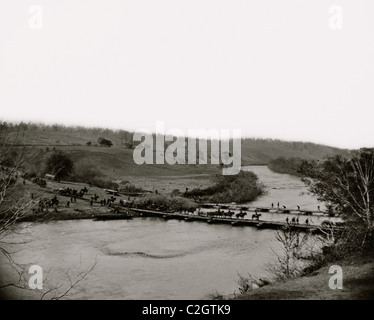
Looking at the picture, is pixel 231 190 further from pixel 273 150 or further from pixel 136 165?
pixel 136 165

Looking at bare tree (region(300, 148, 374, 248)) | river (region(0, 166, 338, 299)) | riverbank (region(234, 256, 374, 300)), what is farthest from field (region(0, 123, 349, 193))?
riverbank (region(234, 256, 374, 300))

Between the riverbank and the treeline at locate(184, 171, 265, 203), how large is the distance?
1728 inches

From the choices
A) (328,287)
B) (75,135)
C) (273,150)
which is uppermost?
(75,135)

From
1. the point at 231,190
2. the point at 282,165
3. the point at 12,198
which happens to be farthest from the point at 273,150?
the point at 12,198

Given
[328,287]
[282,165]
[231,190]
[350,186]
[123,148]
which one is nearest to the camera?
[328,287]

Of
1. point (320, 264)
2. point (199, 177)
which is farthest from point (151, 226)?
point (320, 264)

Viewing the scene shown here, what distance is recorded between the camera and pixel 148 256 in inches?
1512

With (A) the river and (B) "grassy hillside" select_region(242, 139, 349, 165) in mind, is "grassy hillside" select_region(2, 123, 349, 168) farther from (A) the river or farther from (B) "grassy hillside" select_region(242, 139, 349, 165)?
(A) the river

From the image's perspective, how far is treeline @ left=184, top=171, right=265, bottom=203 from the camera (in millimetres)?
63938

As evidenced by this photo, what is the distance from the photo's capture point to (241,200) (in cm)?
6519

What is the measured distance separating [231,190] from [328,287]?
49.8 metres
